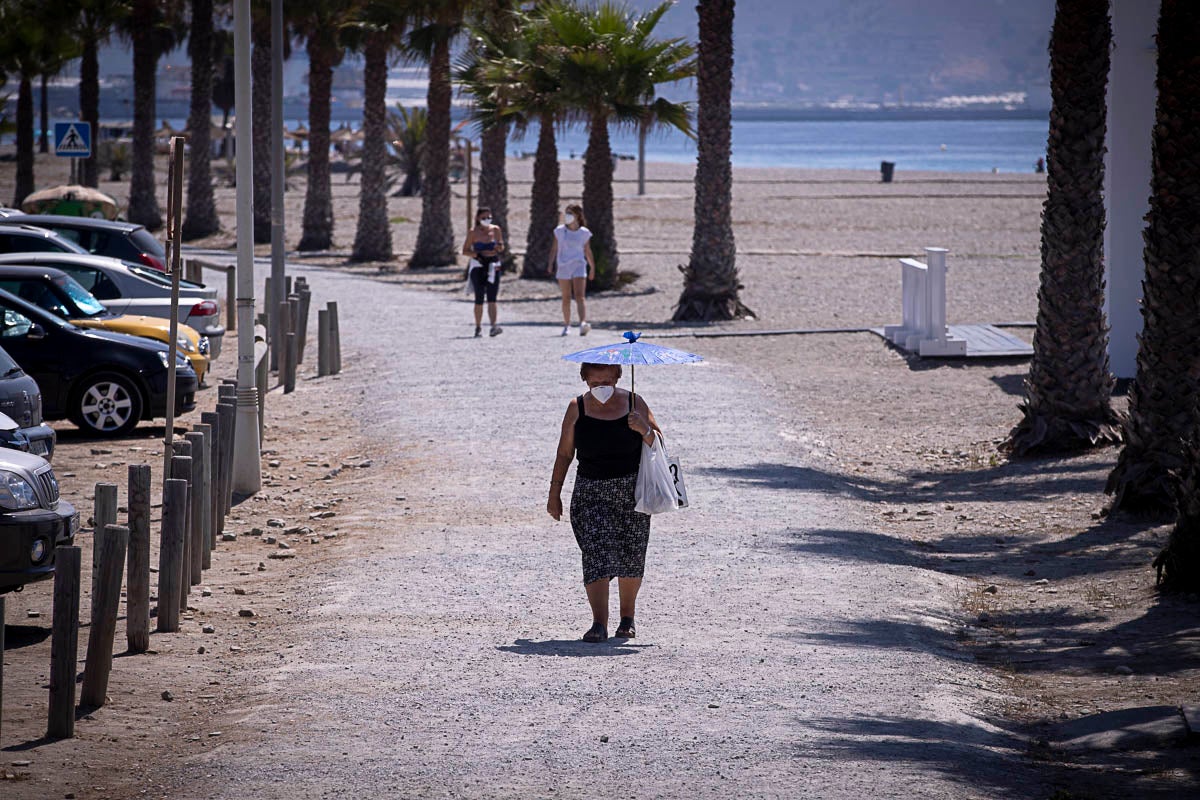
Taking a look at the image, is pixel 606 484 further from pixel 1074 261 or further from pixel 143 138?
pixel 143 138

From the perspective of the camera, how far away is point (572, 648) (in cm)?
800

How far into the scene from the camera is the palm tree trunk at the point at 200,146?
39781 millimetres

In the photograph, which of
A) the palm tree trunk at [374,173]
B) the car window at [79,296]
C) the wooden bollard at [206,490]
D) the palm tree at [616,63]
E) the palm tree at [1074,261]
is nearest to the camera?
the wooden bollard at [206,490]

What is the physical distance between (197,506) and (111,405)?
20.7 feet

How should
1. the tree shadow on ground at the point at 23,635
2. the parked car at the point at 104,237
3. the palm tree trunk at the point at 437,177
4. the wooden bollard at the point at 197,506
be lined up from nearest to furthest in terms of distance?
the tree shadow on ground at the point at 23,635 < the wooden bollard at the point at 197,506 < the parked car at the point at 104,237 < the palm tree trunk at the point at 437,177

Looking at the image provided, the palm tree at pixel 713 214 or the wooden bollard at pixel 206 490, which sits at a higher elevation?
the palm tree at pixel 713 214

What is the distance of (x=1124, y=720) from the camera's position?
711cm

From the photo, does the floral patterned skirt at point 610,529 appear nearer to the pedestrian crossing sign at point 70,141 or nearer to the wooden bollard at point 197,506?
the wooden bollard at point 197,506

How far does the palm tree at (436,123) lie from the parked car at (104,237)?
12446mm

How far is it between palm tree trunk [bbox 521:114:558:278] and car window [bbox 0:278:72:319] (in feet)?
50.2

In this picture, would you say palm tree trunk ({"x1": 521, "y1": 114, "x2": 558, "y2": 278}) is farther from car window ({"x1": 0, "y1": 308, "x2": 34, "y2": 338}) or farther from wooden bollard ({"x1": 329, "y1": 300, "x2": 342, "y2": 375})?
car window ({"x1": 0, "y1": 308, "x2": 34, "y2": 338})

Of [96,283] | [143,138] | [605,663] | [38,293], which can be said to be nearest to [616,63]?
[96,283]

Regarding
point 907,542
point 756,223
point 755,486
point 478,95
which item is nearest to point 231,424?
point 755,486

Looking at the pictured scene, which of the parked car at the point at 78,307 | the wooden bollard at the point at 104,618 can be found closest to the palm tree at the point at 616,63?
the parked car at the point at 78,307
